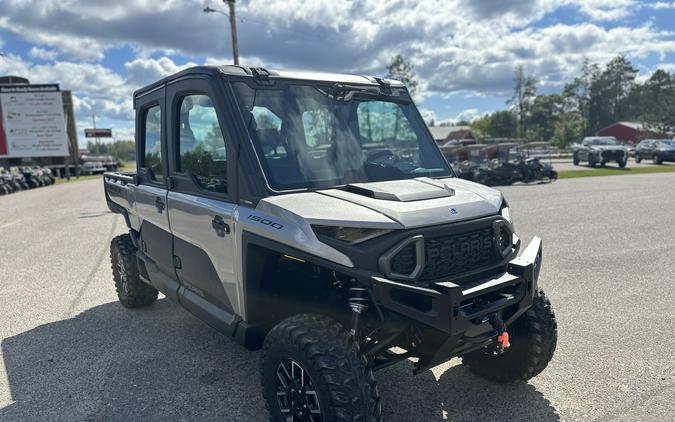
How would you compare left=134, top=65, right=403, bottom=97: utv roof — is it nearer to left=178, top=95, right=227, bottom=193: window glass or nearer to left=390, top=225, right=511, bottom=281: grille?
left=178, top=95, right=227, bottom=193: window glass

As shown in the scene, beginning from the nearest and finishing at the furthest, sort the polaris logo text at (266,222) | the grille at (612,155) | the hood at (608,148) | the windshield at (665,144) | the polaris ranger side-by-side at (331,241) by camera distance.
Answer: the polaris ranger side-by-side at (331,241)
the polaris logo text at (266,222)
the grille at (612,155)
the hood at (608,148)
the windshield at (665,144)

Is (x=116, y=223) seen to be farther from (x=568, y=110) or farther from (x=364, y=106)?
(x=568, y=110)

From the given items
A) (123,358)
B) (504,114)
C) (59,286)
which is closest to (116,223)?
(59,286)

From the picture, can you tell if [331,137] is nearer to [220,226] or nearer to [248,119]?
[248,119]

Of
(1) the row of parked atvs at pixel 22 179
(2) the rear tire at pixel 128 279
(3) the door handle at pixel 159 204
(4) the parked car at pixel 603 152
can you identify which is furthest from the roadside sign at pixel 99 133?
(3) the door handle at pixel 159 204

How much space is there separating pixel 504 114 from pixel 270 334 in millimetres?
110260

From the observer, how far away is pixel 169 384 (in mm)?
3775

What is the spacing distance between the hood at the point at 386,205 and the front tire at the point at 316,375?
0.60 metres

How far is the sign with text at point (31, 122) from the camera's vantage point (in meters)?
31.9

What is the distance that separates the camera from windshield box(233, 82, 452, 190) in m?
Answer: 3.15

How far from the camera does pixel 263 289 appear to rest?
313cm

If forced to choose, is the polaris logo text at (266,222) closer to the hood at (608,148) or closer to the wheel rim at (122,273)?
the wheel rim at (122,273)

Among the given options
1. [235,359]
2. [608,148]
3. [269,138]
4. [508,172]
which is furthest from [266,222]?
[608,148]

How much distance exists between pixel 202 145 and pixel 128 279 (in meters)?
2.52
